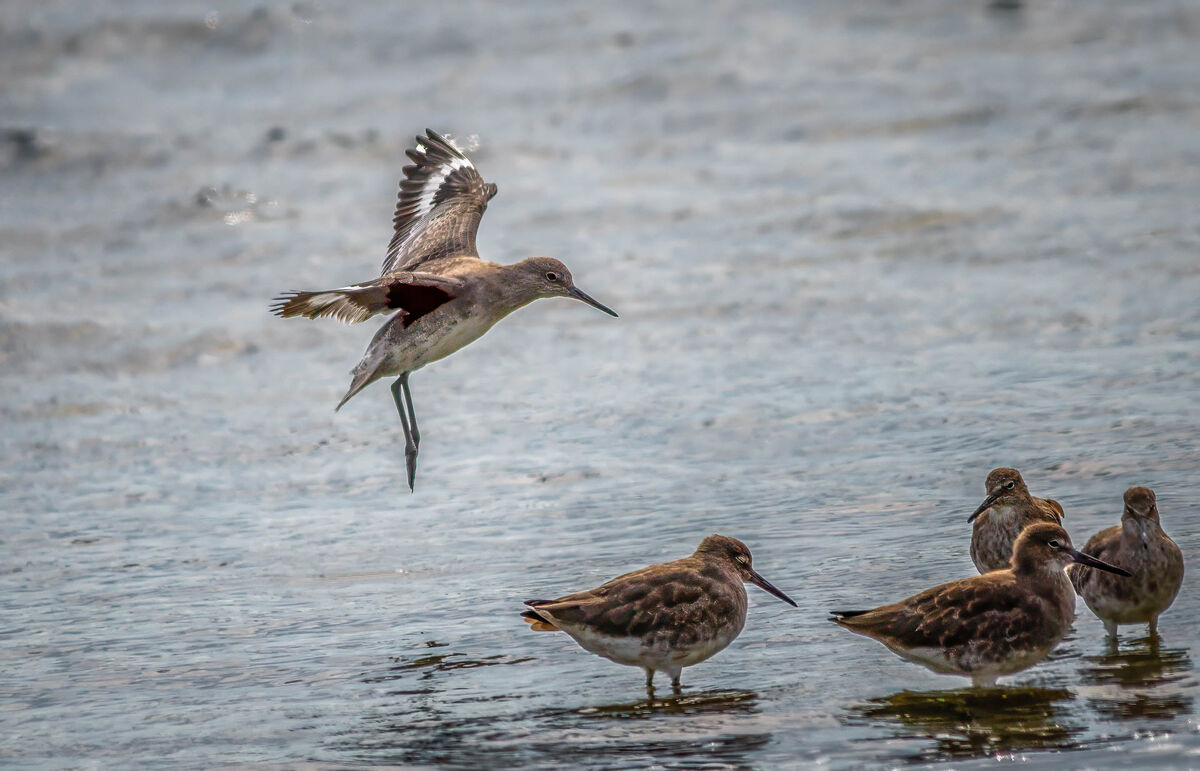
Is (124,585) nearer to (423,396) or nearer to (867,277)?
(423,396)

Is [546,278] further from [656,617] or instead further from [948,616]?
[948,616]

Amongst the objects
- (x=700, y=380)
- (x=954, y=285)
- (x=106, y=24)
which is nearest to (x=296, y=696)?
(x=700, y=380)

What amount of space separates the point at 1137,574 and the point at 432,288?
178 inches

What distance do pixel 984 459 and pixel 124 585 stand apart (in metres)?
5.07

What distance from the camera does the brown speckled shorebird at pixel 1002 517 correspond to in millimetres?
7906

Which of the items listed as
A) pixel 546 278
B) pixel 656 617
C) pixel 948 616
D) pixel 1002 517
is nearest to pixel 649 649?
pixel 656 617

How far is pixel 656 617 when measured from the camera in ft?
22.9

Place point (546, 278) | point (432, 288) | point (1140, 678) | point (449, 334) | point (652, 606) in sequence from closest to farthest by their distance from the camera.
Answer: point (1140, 678) → point (652, 606) → point (432, 288) → point (449, 334) → point (546, 278)

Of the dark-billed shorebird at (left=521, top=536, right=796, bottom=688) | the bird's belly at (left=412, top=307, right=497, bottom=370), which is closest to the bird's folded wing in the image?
the dark-billed shorebird at (left=521, top=536, right=796, bottom=688)

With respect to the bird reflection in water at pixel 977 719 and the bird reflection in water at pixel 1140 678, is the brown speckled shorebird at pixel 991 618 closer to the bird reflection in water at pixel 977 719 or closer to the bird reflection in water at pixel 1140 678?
the bird reflection in water at pixel 977 719

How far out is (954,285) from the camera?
15227 mm

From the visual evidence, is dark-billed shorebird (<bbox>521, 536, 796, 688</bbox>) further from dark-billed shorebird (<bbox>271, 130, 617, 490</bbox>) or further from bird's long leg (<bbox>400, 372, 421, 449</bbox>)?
bird's long leg (<bbox>400, 372, 421, 449</bbox>)

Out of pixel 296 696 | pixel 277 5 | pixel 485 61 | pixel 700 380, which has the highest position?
pixel 277 5

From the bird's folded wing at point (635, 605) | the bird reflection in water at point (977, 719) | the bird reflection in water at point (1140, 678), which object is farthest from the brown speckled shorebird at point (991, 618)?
the bird's folded wing at point (635, 605)
